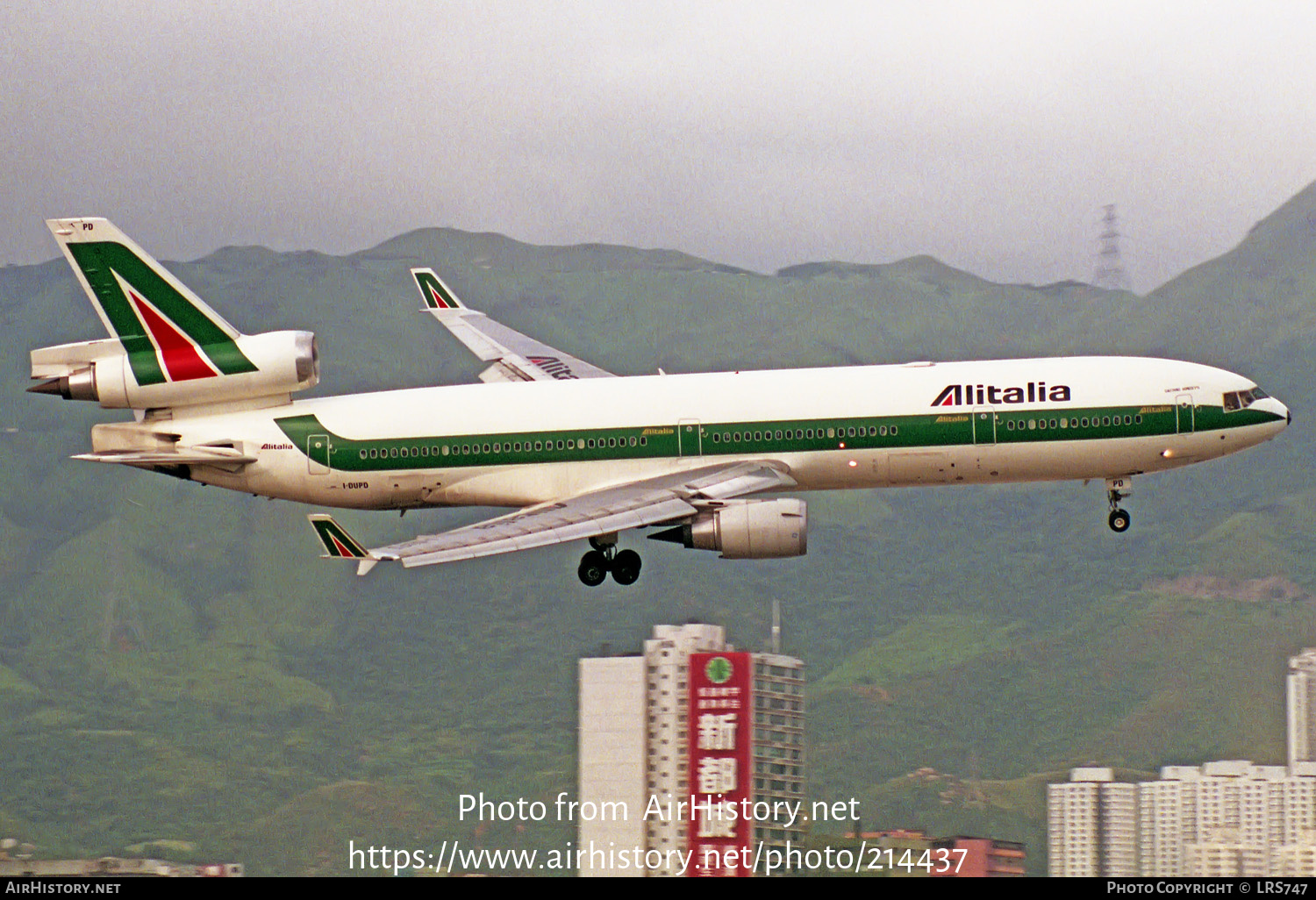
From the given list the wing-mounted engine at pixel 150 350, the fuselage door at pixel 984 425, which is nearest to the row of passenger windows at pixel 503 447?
the wing-mounted engine at pixel 150 350

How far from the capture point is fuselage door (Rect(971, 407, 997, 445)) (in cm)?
7494

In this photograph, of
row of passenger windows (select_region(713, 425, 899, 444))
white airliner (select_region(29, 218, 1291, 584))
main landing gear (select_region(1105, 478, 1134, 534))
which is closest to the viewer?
row of passenger windows (select_region(713, 425, 899, 444))

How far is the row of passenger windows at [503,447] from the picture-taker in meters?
75.1

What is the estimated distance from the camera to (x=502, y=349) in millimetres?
97000

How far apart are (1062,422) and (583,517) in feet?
65.6

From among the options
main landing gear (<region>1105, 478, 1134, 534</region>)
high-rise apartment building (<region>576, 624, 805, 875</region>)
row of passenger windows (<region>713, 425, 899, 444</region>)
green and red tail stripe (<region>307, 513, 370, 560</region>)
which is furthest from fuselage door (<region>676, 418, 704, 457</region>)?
high-rise apartment building (<region>576, 624, 805, 875</region>)

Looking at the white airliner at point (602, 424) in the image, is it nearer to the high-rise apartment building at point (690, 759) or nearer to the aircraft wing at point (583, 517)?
the aircraft wing at point (583, 517)

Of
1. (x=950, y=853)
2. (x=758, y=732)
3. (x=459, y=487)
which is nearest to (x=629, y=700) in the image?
(x=758, y=732)

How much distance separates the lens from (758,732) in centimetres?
19638

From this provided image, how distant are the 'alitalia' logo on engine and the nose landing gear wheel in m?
14.5

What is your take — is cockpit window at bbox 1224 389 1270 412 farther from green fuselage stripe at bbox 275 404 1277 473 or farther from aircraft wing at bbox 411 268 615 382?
aircraft wing at bbox 411 268 615 382

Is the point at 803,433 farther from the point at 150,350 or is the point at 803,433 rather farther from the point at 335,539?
the point at 150,350

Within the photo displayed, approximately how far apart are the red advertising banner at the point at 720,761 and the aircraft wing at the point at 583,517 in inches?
3986
